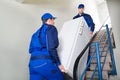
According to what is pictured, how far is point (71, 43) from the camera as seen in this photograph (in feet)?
10.2

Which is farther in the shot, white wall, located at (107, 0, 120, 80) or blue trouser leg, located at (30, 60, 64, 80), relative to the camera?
white wall, located at (107, 0, 120, 80)

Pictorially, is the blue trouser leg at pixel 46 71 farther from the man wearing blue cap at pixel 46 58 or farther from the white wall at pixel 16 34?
the white wall at pixel 16 34

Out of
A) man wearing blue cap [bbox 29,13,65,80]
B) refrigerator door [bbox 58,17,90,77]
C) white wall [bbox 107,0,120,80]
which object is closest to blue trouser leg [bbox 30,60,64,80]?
man wearing blue cap [bbox 29,13,65,80]

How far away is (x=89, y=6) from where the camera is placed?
325 inches

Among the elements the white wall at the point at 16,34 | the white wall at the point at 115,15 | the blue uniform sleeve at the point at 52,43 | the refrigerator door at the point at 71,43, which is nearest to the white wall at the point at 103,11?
the white wall at the point at 16,34

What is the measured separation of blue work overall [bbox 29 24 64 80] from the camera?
106 inches

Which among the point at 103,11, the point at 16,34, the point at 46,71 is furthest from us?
the point at 103,11

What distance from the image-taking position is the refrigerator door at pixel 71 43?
2965 mm

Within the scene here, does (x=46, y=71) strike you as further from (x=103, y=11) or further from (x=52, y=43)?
(x=103, y=11)

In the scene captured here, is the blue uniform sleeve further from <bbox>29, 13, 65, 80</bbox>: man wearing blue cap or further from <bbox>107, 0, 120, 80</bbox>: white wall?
<bbox>107, 0, 120, 80</bbox>: white wall

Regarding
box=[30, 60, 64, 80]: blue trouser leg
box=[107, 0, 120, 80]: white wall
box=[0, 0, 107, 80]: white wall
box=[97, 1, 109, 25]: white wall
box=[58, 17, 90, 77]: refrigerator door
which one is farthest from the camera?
box=[97, 1, 109, 25]: white wall

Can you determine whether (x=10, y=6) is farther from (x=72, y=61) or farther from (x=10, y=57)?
(x=72, y=61)

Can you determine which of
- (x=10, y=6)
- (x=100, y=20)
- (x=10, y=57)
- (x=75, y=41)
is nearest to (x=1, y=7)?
(x=10, y=6)

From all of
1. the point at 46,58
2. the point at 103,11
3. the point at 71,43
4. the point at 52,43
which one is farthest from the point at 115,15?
the point at 103,11
